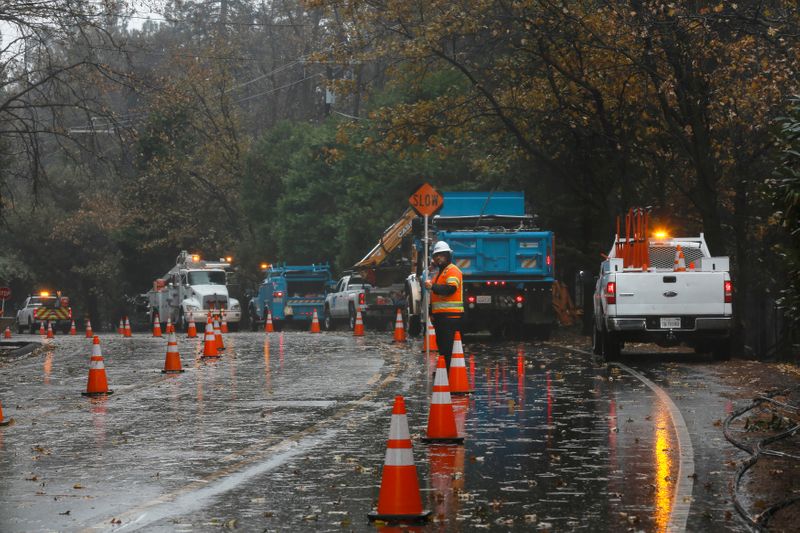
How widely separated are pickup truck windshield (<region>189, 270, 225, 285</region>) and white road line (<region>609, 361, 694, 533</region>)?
38.0 m

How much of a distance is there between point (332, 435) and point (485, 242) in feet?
63.7

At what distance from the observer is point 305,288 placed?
54.8 m

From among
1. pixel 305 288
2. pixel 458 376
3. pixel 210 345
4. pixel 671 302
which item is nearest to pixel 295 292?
pixel 305 288

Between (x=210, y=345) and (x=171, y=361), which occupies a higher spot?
(x=210, y=345)

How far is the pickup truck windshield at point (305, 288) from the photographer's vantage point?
54.5 meters

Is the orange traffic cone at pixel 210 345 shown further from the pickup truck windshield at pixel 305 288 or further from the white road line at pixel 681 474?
the pickup truck windshield at pixel 305 288

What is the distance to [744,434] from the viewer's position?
1379 cm

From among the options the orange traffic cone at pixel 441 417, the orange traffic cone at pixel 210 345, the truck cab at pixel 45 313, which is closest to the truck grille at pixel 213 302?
the truck cab at pixel 45 313

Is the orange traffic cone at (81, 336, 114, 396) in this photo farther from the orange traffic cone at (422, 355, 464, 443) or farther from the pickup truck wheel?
the pickup truck wheel

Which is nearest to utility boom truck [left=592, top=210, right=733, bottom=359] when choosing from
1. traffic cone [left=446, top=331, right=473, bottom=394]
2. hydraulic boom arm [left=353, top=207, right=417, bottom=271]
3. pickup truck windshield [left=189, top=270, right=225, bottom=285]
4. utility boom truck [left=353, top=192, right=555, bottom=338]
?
traffic cone [left=446, top=331, right=473, bottom=394]

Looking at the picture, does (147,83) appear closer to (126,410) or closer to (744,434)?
(126,410)

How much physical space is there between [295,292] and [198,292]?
3.67 meters

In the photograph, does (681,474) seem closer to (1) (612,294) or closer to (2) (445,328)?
(2) (445,328)

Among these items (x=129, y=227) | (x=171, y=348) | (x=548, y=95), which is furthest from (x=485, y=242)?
(x=129, y=227)
